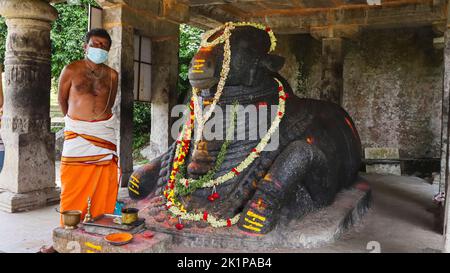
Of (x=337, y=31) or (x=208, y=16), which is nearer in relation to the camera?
(x=208, y=16)

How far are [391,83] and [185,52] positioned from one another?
6070 mm

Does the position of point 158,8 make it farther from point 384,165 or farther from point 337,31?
point 384,165

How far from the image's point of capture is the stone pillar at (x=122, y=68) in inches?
243

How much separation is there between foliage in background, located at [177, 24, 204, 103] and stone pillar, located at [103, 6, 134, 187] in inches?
257

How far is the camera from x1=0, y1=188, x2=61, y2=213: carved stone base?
5.05 m

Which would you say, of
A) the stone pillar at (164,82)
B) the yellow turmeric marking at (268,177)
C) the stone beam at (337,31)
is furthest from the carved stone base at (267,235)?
the stone beam at (337,31)

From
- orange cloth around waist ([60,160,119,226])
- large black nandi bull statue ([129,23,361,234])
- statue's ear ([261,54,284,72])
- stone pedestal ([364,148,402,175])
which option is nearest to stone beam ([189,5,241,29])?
large black nandi bull statue ([129,23,361,234])

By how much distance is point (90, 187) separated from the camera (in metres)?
4.11

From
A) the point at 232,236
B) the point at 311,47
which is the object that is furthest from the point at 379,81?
the point at 232,236

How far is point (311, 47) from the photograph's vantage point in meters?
10.9

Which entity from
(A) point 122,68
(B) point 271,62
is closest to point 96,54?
(B) point 271,62

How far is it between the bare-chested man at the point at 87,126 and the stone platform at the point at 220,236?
56cm

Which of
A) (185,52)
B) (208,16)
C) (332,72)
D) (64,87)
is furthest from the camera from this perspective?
(185,52)

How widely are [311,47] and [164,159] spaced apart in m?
7.01
